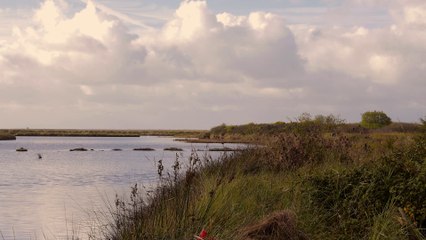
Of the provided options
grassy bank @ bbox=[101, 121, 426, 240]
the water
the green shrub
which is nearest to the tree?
the water

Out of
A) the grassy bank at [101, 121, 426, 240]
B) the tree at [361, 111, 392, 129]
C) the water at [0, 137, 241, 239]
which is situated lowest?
the water at [0, 137, 241, 239]

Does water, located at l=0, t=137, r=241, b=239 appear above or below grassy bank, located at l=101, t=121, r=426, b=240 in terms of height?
below

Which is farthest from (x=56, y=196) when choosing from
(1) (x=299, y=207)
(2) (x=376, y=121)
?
(2) (x=376, y=121)

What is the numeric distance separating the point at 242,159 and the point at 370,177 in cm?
814

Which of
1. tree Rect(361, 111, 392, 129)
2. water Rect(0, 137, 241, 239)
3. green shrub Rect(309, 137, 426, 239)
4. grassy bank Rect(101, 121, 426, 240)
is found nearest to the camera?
grassy bank Rect(101, 121, 426, 240)

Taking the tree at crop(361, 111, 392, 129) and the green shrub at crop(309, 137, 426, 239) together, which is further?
the tree at crop(361, 111, 392, 129)

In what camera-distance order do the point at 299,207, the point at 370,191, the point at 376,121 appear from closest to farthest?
the point at 370,191
the point at 299,207
the point at 376,121

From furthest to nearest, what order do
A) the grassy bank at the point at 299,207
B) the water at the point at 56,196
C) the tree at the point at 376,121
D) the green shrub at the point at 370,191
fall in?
the tree at the point at 376,121 < the water at the point at 56,196 < the green shrub at the point at 370,191 < the grassy bank at the point at 299,207

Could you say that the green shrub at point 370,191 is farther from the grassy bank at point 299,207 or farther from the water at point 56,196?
the water at point 56,196

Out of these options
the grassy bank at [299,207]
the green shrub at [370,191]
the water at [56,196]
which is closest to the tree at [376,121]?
the water at [56,196]

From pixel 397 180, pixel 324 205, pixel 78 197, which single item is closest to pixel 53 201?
pixel 78 197

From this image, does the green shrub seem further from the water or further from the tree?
the tree

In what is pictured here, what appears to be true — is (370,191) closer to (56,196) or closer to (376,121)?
(56,196)

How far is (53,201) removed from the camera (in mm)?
21641
